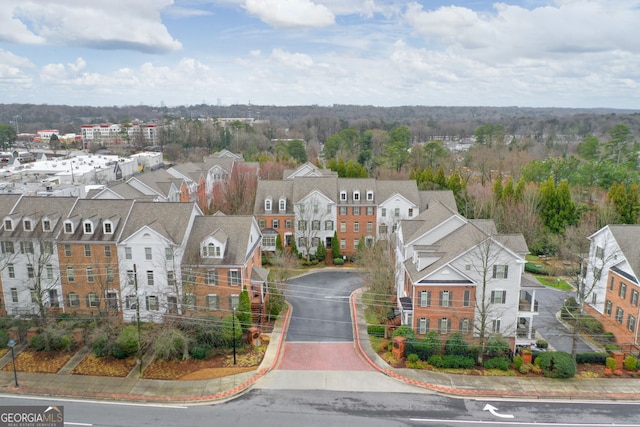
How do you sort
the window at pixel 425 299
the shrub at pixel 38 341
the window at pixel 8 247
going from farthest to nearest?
the window at pixel 8 247, the window at pixel 425 299, the shrub at pixel 38 341

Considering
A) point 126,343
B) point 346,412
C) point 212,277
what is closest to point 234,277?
point 212,277

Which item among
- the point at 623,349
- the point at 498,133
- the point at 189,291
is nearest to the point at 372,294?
the point at 189,291

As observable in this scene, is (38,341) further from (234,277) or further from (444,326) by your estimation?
(444,326)

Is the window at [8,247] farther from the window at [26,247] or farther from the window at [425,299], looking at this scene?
the window at [425,299]

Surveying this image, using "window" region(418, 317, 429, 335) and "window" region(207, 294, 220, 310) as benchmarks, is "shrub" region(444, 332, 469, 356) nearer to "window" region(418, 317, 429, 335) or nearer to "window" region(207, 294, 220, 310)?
"window" region(418, 317, 429, 335)

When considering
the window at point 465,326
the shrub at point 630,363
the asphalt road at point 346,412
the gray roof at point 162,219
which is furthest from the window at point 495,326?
the gray roof at point 162,219

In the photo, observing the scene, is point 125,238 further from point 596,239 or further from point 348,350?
point 596,239
